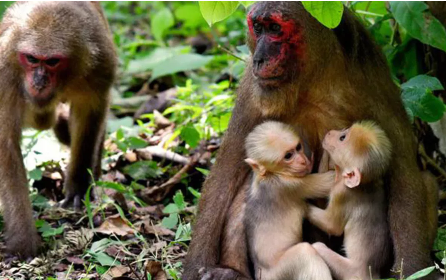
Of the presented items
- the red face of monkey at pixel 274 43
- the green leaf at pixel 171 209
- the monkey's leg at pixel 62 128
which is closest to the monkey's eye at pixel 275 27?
the red face of monkey at pixel 274 43

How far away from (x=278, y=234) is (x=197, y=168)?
233 cm

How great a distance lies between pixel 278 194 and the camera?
6.44 metres

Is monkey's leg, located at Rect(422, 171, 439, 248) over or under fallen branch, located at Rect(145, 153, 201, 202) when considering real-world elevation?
over

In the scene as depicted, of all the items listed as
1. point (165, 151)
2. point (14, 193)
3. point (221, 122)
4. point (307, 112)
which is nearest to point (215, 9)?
point (307, 112)

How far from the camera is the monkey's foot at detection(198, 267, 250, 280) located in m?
6.62

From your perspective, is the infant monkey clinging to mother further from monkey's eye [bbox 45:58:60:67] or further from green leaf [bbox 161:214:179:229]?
monkey's eye [bbox 45:58:60:67]

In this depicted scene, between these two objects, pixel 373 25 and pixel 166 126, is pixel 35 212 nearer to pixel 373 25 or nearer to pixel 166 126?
pixel 166 126

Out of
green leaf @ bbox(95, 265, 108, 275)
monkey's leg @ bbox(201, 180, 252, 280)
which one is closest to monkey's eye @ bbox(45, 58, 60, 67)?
green leaf @ bbox(95, 265, 108, 275)

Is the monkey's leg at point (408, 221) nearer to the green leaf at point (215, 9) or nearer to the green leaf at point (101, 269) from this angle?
the green leaf at point (215, 9)

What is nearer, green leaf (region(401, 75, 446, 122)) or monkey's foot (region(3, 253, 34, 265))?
green leaf (region(401, 75, 446, 122))

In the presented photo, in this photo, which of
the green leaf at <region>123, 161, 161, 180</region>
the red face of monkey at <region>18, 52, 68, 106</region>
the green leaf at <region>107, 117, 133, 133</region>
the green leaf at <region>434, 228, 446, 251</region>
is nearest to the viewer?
the green leaf at <region>434, 228, 446, 251</region>

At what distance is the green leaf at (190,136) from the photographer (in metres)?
9.06

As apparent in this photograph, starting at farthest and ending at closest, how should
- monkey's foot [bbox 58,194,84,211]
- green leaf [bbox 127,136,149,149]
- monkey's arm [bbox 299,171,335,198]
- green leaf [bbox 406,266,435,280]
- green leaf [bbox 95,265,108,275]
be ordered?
green leaf [bbox 127,136,149,149], monkey's foot [bbox 58,194,84,211], green leaf [bbox 95,265,108,275], monkey's arm [bbox 299,171,335,198], green leaf [bbox 406,266,435,280]

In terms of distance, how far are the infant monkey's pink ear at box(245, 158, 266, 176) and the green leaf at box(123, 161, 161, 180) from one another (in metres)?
2.91
